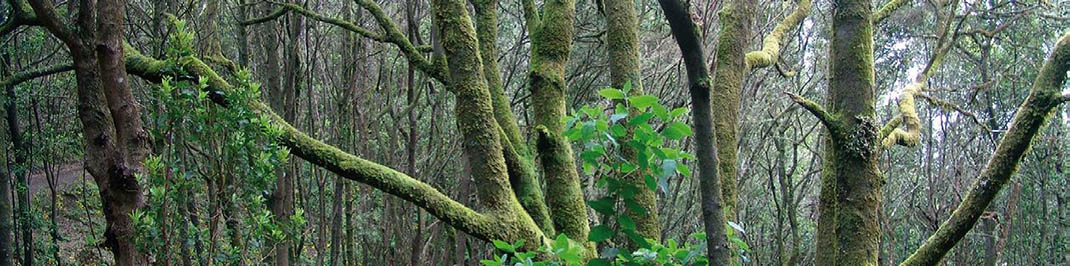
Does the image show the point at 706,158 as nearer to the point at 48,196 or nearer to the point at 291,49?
the point at 291,49

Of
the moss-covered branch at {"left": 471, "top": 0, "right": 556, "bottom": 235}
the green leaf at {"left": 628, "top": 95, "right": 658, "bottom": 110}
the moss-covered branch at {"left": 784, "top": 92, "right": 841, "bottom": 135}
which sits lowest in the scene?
the green leaf at {"left": 628, "top": 95, "right": 658, "bottom": 110}

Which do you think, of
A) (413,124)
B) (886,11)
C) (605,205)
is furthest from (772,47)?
(413,124)

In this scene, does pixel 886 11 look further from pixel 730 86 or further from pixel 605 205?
pixel 605 205

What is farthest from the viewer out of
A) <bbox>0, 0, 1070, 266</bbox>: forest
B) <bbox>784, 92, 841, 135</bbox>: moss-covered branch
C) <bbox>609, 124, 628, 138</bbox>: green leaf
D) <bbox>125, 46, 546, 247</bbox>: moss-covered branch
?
<bbox>125, 46, 546, 247</bbox>: moss-covered branch

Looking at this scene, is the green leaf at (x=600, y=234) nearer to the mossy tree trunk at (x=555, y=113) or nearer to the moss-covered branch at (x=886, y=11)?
the mossy tree trunk at (x=555, y=113)

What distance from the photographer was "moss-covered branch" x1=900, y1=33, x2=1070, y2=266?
3.23 meters

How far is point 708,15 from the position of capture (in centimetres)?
636

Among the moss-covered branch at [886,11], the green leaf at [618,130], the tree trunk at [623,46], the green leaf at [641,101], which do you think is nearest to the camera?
the green leaf at [641,101]

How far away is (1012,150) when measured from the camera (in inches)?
130

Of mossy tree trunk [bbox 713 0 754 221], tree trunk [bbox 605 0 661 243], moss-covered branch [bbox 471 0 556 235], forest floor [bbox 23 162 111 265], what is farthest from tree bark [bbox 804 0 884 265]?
forest floor [bbox 23 162 111 265]

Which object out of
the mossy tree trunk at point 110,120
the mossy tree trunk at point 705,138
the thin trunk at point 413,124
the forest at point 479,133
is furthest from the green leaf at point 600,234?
the thin trunk at point 413,124

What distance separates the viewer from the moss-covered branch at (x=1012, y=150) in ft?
10.6

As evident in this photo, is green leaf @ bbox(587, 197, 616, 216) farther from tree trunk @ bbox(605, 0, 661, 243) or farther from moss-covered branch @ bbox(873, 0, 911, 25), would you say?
moss-covered branch @ bbox(873, 0, 911, 25)

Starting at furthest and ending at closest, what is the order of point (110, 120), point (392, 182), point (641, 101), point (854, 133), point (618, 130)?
point (392, 182) < point (854, 133) < point (110, 120) < point (618, 130) < point (641, 101)
